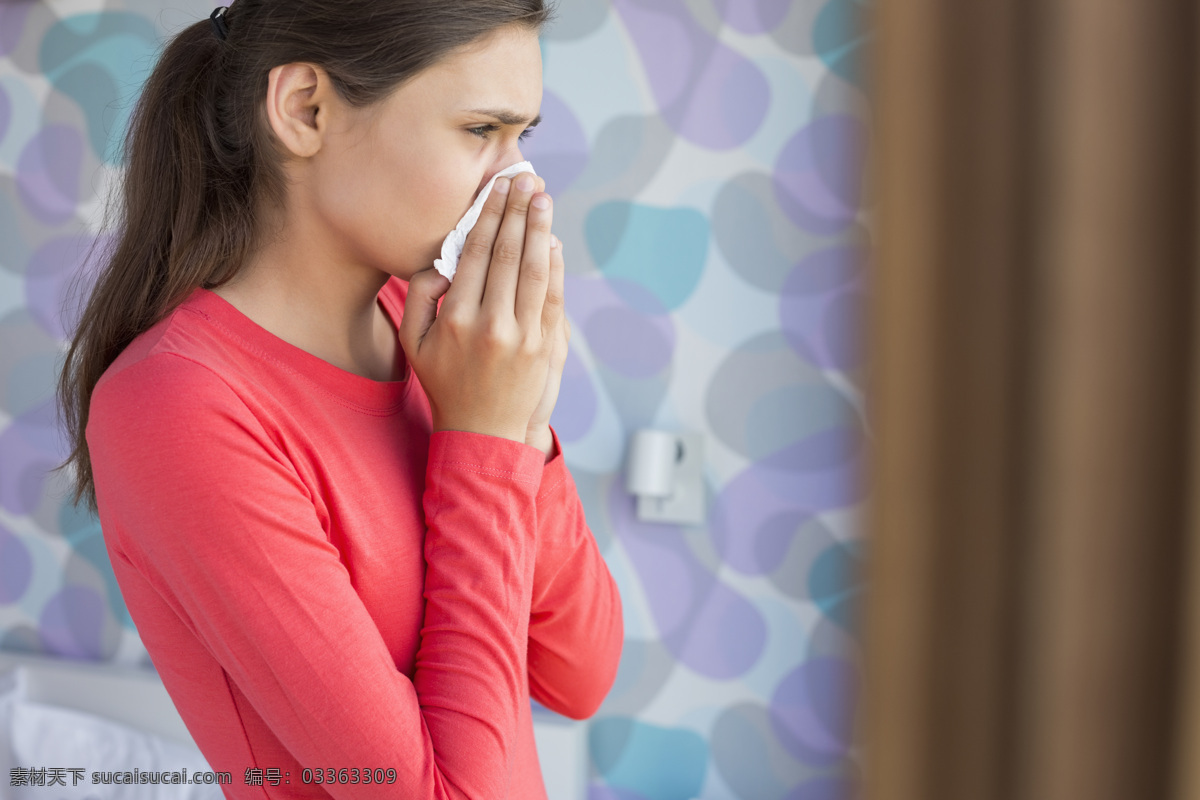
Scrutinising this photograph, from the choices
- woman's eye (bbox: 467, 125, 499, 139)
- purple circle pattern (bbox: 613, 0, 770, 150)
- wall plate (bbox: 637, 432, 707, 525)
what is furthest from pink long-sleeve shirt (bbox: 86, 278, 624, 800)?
purple circle pattern (bbox: 613, 0, 770, 150)

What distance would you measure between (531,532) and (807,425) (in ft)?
3.20

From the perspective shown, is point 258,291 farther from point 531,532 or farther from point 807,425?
point 807,425

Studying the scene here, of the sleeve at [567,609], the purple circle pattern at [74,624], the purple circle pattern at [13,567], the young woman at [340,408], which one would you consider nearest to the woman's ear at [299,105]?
the young woman at [340,408]

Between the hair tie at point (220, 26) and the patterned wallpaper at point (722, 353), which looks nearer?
the hair tie at point (220, 26)

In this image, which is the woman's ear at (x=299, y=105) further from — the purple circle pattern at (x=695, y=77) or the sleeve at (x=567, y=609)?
the purple circle pattern at (x=695, y=77)

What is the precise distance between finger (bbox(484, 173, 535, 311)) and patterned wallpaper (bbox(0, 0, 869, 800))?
878 mm

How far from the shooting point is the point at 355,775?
0.55 m

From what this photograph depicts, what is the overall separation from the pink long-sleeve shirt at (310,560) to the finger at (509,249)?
131mm

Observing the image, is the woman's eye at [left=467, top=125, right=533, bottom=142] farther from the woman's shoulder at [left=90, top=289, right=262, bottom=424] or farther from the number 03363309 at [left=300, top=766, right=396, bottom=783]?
the number 03363309 at [left=300, top=766, right=396, bottom=783]

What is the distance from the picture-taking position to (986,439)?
0.21 m

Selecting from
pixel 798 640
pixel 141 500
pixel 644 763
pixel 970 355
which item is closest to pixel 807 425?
pixel 798 640

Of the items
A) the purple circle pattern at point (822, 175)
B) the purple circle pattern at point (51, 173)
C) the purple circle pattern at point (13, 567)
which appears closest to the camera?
the purple circle pattern at point (822, 175)

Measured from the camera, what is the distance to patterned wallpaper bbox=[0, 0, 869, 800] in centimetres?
150

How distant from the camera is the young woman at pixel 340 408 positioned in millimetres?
545
